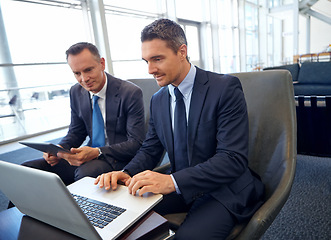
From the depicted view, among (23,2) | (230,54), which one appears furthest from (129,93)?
(230,54)

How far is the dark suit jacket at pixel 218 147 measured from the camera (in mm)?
867

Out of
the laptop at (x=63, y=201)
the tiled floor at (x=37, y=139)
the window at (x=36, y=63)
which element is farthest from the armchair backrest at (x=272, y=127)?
the window at (x=36, y=63)

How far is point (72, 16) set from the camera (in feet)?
16.9

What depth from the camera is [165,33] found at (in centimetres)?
99

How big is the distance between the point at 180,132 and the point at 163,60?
0.32 meters

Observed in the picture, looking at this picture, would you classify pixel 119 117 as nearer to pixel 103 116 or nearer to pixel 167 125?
pixel 103 116

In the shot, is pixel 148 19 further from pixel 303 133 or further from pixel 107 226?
pixel 107 226

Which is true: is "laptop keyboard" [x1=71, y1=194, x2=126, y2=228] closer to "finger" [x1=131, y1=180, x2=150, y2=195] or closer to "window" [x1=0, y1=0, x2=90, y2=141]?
"finger" [x1=131, y1=180, x2=150, y2=195]

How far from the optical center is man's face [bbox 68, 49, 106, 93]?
4.66 ft

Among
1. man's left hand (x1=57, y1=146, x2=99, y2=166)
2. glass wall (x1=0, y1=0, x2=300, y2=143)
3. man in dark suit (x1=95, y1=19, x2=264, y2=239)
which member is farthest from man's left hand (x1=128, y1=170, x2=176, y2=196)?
glass wall (x1=0, y1=0, x2=300, y2=143)

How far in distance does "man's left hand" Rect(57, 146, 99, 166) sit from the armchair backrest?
820 mm

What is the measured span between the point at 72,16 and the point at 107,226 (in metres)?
5.52

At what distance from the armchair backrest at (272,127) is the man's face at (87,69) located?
0.87 metres

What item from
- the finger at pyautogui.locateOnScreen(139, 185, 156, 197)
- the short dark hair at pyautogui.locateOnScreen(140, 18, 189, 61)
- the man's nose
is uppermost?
the short dark hair at pyautogui.locateOnScreen(140, 18, 189, 61)
